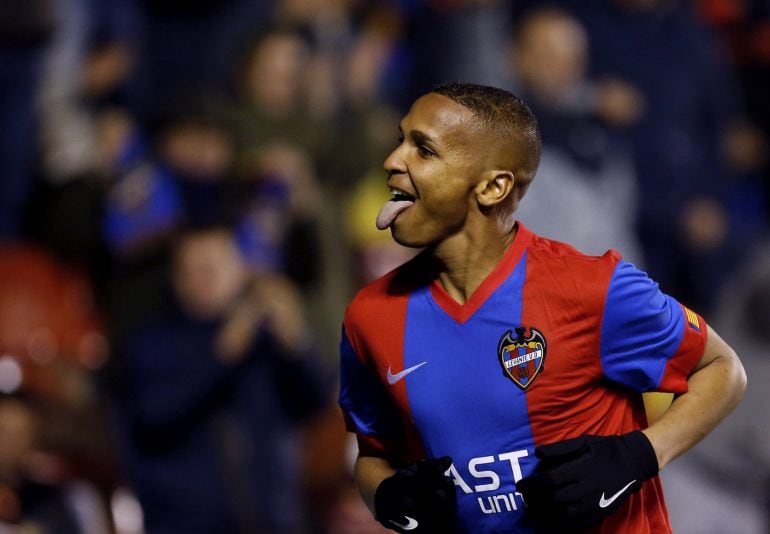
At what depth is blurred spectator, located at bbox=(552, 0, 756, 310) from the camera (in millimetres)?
7840

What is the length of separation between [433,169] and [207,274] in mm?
3066

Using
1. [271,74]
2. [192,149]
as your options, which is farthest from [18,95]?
[271,74]

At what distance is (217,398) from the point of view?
5.69 meters

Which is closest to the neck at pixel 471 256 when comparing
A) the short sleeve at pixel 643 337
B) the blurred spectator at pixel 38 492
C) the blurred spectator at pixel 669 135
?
the short sleeve at pixel 643 337

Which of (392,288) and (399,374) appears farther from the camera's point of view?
(392,288)

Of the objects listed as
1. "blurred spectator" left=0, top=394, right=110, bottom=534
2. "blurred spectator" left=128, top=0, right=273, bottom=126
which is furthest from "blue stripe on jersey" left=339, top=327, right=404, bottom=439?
"blurred spectator" left=128, top=0, right=273, bottom=126

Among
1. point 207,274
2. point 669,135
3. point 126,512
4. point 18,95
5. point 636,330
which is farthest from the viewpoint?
point 669,135

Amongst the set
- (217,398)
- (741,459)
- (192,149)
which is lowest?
(741,459)

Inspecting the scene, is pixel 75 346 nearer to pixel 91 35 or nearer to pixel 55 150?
pixel 55 150

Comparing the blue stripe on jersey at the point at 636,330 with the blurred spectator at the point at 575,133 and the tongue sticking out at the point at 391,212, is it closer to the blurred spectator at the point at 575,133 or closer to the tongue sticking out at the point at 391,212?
the tongue sticking out at the point at 391,212

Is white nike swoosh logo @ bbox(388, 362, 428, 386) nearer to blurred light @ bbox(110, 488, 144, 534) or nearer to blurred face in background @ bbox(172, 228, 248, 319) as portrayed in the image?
blurred light @ bbox(110, 488, 144, 534)

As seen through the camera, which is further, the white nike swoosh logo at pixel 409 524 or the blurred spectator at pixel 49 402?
the blurred spectator at pixel 49 402

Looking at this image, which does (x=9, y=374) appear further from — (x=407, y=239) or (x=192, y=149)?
(x=407, y=239)

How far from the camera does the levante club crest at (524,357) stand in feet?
9.23
